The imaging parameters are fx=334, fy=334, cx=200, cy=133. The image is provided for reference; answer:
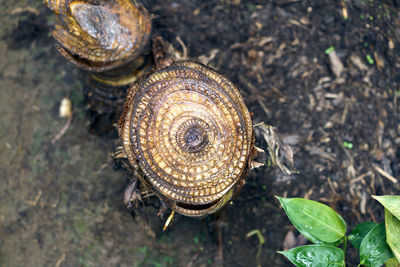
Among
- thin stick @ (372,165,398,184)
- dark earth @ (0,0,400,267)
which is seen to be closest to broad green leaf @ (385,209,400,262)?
dark earth @ (0,0,400,267)

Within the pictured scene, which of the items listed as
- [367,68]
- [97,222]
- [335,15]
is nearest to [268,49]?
[335,15]

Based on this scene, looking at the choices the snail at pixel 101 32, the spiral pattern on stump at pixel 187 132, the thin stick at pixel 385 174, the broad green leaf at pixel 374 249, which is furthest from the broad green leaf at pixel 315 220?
the snail at pixel 101 32

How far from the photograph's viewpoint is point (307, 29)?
2.11 m

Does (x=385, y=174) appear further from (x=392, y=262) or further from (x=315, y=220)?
(x=315, y=220)

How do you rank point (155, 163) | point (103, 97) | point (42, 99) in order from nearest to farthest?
1. point (155, 163)
2. point (103, 97)
3. point (42, 99)

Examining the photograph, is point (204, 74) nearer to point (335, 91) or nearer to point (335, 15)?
point (335, 91)

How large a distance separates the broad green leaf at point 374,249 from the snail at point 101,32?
4.23ft

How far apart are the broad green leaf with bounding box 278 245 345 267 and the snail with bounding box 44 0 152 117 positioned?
1.11 meters

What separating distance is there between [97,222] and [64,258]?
293 mm

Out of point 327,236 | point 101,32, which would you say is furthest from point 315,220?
point 101,32

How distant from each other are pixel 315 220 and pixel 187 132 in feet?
2.14

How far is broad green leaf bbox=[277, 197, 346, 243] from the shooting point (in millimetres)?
1370

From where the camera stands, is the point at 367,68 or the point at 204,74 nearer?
the point at 204,74

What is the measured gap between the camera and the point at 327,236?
4.60ft
